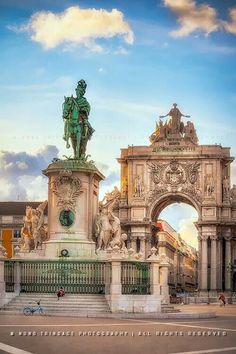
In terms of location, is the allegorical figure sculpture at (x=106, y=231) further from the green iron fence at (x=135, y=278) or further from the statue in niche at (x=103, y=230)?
the green iron fence at (x=135, y=278)

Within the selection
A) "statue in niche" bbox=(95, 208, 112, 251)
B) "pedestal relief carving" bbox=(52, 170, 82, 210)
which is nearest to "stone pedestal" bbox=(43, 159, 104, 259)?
"pedestal relief carving" bbox=(52, 170, 82, 210)

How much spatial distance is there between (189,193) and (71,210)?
70260 mm

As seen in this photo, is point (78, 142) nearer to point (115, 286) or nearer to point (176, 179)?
point (115, 286)

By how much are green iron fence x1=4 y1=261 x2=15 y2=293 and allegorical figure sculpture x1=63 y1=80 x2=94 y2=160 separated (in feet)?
16.5

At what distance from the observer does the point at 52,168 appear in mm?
33906

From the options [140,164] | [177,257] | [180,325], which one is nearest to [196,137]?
[140,164]

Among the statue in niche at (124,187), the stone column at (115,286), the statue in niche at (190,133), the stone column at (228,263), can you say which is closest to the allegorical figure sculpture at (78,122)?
the stone column at (115,286)

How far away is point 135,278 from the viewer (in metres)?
33.0

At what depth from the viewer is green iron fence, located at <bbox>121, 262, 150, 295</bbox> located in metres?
32.6

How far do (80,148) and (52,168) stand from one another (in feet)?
4.85

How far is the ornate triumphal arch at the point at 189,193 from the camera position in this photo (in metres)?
101

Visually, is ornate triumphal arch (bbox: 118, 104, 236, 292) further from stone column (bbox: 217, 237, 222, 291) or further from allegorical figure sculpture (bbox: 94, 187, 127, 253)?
allegorical figure sculpture (bbox: 94, 187, 127, 253)

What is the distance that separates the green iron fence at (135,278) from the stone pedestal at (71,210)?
60.3 inches

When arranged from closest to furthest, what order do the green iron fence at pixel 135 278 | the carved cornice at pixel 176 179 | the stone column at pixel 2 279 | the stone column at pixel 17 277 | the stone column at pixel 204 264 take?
the green iron fence at pixel 135 278 → the stone column at pixel 2 279 → the stone column at pixel 17 277 → the stone column at pixel 204 264 → the carved cornice at pixel 176 179
